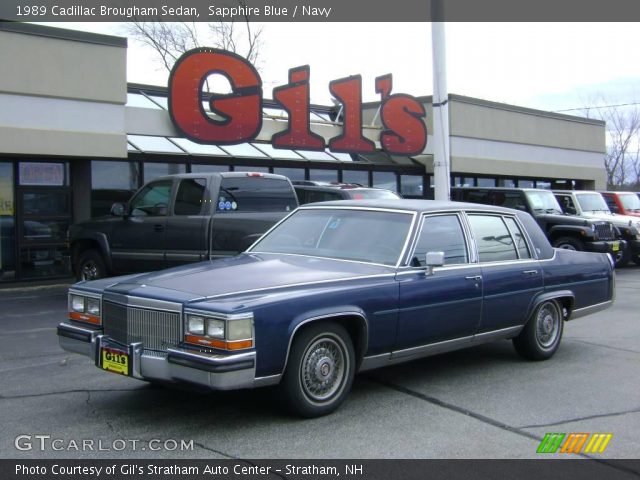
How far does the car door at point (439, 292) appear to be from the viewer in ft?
18.3

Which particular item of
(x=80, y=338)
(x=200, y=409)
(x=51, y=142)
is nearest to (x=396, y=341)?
(x=200, y=409)

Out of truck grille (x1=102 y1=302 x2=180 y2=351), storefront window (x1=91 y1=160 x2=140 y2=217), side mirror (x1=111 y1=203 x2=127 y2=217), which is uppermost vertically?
storefront window (x1=91 y1=160 x2=140 y2=217)

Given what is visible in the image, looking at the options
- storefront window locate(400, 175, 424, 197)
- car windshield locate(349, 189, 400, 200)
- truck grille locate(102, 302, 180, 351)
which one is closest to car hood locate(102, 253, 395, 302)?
truck grille locate(102, 302, 180, 351)

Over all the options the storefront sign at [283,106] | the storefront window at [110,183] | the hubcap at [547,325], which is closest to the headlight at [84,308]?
the hubcap at [547,325]

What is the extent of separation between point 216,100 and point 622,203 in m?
12.0

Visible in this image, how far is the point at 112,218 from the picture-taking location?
35.5 ft

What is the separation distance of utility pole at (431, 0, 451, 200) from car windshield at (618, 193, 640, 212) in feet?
29.9

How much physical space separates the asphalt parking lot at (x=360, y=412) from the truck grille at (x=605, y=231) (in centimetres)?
834

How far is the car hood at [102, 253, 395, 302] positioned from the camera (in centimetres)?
486

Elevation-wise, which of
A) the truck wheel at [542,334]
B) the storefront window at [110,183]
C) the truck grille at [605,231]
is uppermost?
the storefront window at [110,183]

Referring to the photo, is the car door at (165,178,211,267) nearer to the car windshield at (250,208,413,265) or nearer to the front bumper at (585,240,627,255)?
the car windshield at (250,208,413,265)

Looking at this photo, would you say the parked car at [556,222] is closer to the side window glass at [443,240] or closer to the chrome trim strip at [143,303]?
the side window glass at [443,240]

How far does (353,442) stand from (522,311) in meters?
2.90

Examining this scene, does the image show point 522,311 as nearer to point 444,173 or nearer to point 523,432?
point 523,432
